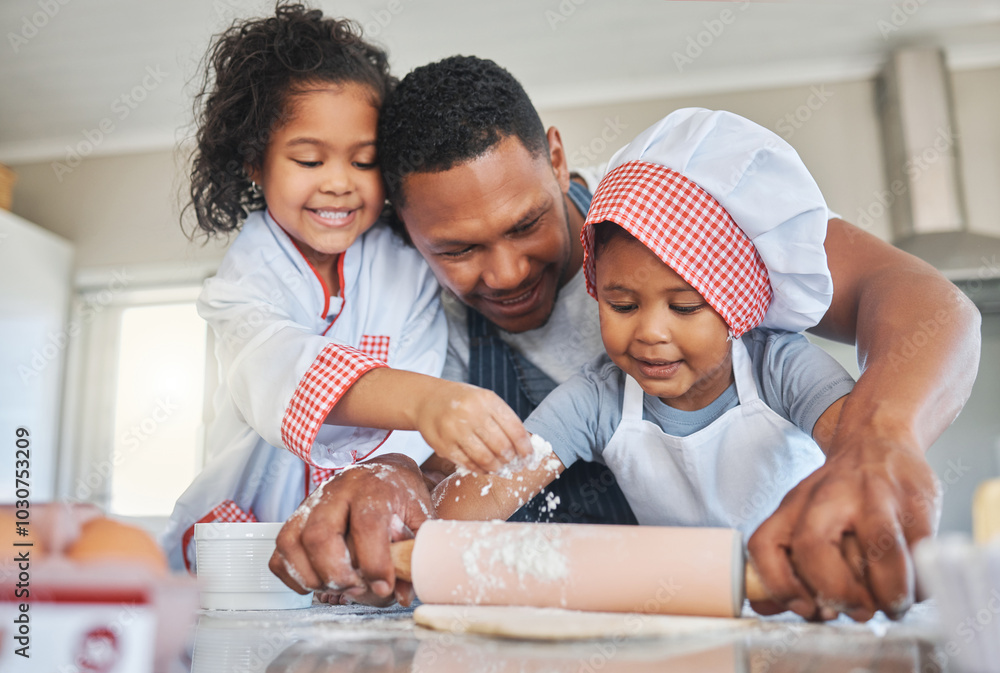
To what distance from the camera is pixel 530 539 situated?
715 millimetres

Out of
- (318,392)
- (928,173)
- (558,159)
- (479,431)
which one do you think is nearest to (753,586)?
(479,431)

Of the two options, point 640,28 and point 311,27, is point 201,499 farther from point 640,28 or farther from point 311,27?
point 640,28

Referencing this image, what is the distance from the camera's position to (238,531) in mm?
865

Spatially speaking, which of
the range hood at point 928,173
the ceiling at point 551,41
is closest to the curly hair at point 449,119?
the ceiling at point 551,41

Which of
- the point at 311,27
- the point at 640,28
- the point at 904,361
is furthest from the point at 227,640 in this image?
the point at 640,28

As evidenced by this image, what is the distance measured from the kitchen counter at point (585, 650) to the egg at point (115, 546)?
12 cm

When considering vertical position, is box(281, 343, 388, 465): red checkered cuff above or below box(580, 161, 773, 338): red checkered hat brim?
below

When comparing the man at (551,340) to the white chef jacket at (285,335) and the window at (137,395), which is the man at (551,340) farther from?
the window at (137,395)

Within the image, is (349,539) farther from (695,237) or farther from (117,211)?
(117,211)

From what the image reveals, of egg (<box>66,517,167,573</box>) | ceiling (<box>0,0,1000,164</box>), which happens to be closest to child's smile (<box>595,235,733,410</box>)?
egg (<box>66,517,167,573</box>)

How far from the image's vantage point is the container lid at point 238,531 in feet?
2.83

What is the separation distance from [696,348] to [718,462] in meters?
0.16

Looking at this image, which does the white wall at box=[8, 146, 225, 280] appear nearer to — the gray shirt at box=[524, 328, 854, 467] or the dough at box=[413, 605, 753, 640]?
the gray shirt at box=[524, 328, 854, 467]

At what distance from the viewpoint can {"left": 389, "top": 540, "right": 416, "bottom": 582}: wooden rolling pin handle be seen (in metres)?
0.77
